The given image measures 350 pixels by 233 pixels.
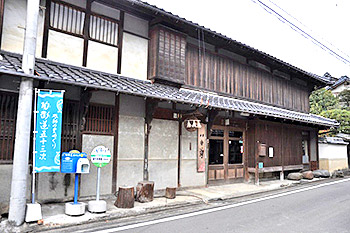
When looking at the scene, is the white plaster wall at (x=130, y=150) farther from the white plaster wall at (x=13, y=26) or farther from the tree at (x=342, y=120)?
the tree at (x=342, y=120)

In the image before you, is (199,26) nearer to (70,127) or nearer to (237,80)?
(237,80)

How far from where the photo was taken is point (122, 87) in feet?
25.2

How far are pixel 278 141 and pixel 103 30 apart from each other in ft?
37.1

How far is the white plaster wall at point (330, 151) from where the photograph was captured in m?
19.2

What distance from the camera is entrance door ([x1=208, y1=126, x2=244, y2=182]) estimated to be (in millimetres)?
12094

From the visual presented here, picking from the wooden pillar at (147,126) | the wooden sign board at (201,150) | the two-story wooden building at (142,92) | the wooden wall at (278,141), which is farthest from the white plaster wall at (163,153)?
the wooden wall at (278,141)

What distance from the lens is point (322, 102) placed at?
106ft

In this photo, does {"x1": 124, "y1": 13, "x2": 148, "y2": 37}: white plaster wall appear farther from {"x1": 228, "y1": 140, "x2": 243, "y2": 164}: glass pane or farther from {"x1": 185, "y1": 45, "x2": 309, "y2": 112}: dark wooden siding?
{"x1": 228, "y1": 140, "x2": 243, "y2": 164}: glass pane

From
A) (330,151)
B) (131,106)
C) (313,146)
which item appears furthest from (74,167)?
(330,151)

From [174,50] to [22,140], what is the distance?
6.84m

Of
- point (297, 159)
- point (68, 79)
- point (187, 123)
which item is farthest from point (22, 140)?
point (297, 159)

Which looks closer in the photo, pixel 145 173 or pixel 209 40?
pixel 145 173

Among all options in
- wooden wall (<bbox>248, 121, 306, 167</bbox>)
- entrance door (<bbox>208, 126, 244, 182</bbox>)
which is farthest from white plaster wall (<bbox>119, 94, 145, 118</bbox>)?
wooden wall (<bbox>248, 121, 306, 167</bbox>)

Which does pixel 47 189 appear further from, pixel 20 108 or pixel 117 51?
pixel 117 51
